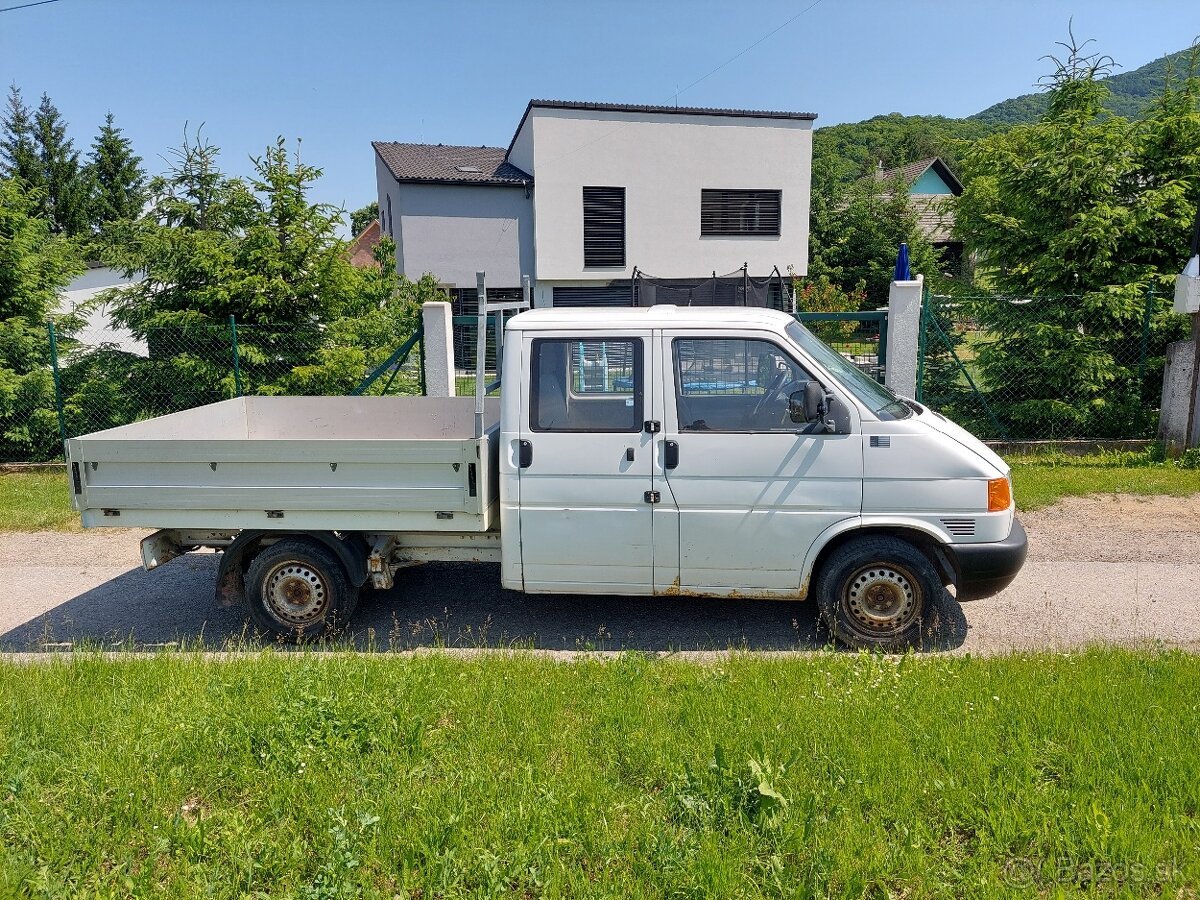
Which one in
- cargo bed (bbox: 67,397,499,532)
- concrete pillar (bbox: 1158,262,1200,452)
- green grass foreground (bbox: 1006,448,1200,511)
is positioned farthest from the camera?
concrete pillar (bbox: 1158,262,1200,452)

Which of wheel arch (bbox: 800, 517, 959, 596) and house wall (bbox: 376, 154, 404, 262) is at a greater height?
house wall (bbox: 376, 154, 404, 262)

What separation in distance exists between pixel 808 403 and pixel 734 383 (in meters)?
0.60

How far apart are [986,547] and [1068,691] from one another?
1100 mm

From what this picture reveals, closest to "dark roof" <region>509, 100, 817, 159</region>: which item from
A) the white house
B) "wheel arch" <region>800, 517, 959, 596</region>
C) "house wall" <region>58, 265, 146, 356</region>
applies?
the white house

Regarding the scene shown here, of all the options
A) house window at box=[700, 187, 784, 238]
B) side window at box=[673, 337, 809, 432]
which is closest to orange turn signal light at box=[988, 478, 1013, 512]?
side window at box=[673, 337, 809, 432]

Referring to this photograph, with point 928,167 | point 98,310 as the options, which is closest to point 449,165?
point 98,310

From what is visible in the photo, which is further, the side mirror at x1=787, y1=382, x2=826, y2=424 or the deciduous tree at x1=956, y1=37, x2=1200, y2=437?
the deciduous tree at x1=956, y1=37, x2=1200, y2=437

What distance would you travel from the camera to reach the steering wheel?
550 centimetres

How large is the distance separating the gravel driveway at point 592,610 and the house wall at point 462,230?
65.5 ft

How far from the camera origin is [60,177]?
1533 inches

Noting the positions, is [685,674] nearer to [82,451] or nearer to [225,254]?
[82,451]

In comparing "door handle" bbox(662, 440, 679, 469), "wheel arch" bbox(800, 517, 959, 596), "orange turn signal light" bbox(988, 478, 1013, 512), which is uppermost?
"door handle" bbox(662, 440, 679, 469)

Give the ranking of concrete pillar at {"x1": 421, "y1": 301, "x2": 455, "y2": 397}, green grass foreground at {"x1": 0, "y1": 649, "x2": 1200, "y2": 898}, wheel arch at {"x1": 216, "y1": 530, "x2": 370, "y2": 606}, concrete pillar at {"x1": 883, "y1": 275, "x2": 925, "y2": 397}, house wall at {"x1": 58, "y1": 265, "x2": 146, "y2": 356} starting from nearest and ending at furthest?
green grass foreground at {"x1": 0, "y1": 649, "x2": 1200, "y2": 898} < wheel arch at {"x1": 216, "y1": 530, "x2": 370, "y2": 606} < concrete pillar at {"x1": 883, "y1": 275, "x2": 925, "y2": 397} < concrete pillar at {"x1": 421, "y1": 301, "x2": 455, "y2": 397} < house wall at {"x1": 58, "y1": 265, "x2": 146, "y2": 356}

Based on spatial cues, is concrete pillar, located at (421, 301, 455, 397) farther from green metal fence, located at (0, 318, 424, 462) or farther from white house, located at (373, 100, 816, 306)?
white house, located at (373, 100, 816, 306)
